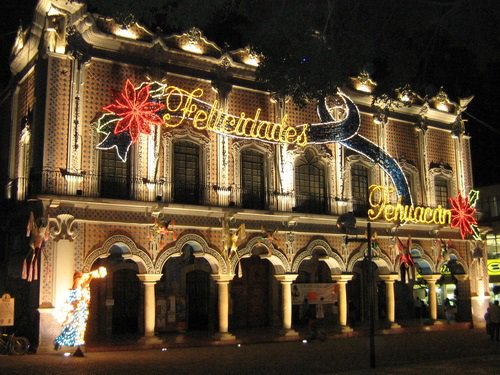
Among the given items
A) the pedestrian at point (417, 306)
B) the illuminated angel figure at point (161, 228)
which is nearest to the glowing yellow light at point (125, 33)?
the illuminated angel figure at point (161, 228)

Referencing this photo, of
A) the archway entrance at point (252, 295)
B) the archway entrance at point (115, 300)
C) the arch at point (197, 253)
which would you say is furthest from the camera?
the archway entrance at point (252, 295)

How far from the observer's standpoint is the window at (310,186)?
2598 cm

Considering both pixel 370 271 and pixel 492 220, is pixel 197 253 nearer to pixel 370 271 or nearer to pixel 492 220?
pixel 370 271

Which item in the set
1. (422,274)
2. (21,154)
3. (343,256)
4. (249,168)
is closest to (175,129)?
(249,168)

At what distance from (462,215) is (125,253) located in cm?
1597

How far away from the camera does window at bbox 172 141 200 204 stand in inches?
914

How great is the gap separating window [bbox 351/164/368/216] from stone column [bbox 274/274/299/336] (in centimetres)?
475

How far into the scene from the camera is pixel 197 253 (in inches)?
917

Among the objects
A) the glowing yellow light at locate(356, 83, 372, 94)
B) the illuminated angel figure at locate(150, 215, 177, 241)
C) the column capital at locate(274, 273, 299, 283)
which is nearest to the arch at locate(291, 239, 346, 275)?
the column capital at locate(274, 273, 299, 283)

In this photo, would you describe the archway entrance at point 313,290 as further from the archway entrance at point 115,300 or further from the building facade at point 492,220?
the building facade at point 492,220

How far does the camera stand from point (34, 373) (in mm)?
15531

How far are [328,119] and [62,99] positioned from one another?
35.5 feet

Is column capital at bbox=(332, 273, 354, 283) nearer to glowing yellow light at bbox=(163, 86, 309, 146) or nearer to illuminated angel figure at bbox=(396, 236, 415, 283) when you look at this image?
illuminated angel figure at bbox=(396, 236, 415, 283)

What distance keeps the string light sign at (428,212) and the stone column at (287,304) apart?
411cm
